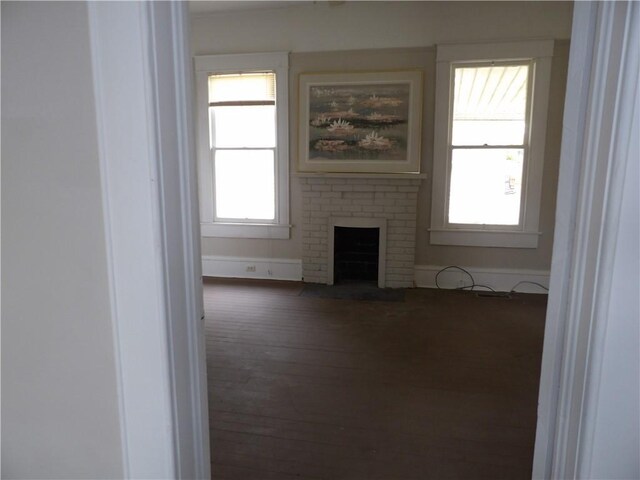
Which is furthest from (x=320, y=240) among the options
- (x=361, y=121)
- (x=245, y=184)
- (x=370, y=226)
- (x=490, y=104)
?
(x=490, y=104)

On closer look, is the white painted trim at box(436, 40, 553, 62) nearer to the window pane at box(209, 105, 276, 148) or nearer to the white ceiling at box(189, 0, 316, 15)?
the white ceiling at box(189, 0, 316, 15)

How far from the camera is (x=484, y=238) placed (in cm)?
462

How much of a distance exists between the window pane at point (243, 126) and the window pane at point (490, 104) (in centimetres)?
203

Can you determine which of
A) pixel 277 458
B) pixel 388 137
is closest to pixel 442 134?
pixel 388 137

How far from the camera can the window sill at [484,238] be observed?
14.9 ft

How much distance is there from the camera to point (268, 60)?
475 cm

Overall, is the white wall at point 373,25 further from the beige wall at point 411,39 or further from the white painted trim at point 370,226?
the white painted trim at point 370,226

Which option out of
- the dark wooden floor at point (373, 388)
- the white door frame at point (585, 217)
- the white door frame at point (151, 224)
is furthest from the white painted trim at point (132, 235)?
the dark wooden floor at point (373, 388)

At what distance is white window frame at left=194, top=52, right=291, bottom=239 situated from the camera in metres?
4.77

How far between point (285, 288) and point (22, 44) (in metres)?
4.04

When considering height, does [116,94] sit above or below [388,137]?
below

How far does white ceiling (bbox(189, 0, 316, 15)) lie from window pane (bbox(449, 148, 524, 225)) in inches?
93.4

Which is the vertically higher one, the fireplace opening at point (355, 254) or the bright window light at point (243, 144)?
the bright window light at point (243, 144)

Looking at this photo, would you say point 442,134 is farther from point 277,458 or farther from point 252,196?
point 277,458
